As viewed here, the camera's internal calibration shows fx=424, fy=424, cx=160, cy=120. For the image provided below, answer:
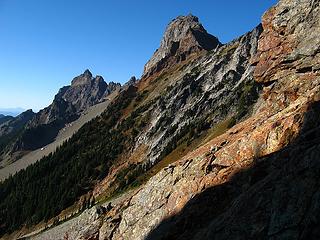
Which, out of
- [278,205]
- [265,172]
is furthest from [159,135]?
[278,205]

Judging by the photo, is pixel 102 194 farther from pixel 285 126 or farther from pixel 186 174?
pixel 285 126

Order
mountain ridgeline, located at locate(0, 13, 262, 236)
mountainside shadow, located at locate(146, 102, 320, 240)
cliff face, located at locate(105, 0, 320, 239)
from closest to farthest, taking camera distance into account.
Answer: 1. mountainside shadow, located at locate(146, 102, 320, 240)
2. cliff face, located at locate(105, 0, 320, 239)
3. mountain ridgeline, located at locate(0, 13, 262, 236)

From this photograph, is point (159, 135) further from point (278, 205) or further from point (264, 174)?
point (278, 205)

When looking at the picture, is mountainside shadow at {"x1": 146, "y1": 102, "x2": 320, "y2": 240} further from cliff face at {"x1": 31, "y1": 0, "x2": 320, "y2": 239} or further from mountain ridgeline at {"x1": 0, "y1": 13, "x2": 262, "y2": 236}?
mountain ridgeline at {"x1": 0, "y1": 13, "x2": 262, "y2": 236}

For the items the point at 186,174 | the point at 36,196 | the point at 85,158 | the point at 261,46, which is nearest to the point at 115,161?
the point at 85,158

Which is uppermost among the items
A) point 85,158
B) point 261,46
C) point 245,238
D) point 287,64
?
point 85,158

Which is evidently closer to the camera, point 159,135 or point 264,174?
point 264,174

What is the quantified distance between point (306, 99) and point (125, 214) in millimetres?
23286

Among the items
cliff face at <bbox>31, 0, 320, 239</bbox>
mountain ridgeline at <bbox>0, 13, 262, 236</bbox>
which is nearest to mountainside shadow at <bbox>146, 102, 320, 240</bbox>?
cliff face at <bbox>31, 0, 320, 239</bbox>

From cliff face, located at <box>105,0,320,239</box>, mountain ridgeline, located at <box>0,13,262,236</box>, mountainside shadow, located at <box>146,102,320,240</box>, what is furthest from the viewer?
mountain ridgeline, located at <box>0,13,262,236</box>

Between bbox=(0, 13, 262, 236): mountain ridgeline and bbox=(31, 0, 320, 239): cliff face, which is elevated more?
bbox=(0, 13, 262, 236): mountain ridgeline

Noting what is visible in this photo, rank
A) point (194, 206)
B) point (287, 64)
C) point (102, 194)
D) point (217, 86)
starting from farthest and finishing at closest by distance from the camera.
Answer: point (217, 86), point (102, 194), point (287, 64), point (194, 206)

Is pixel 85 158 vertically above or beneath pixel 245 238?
above

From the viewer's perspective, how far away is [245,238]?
827 inches
